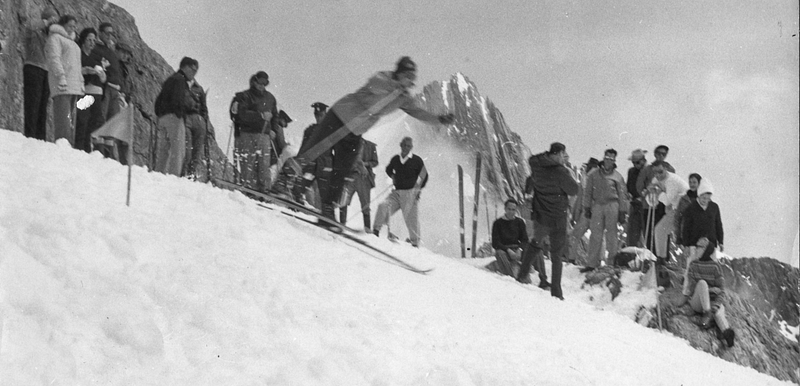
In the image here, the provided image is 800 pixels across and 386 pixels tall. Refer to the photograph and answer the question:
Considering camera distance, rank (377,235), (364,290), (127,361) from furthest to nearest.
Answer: (377,235) < (364,290) < (127,361)

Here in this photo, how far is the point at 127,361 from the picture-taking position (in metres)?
2.85

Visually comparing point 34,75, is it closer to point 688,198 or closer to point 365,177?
point 365,177

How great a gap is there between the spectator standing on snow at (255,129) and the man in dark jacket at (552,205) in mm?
2326

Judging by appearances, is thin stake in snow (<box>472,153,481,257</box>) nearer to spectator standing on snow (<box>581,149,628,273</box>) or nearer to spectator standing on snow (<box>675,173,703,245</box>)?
spectator standing on snow (<box>581,149,628,273</box>)

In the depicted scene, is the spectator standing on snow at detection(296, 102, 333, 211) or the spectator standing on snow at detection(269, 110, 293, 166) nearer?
the spectator standing on snow at detection(296, 102, 333, 211)

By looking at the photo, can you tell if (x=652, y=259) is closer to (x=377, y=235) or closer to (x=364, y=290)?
(x=377, y=235)

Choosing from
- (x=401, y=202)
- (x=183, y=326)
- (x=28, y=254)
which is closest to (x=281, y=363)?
(x=183, y=326)

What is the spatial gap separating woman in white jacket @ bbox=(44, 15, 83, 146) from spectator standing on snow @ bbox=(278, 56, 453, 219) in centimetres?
174

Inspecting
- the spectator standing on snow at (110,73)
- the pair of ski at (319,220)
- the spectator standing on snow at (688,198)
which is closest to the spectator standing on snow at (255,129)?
the pair of ski at (319,220)

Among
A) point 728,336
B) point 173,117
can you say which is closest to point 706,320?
point 728,336

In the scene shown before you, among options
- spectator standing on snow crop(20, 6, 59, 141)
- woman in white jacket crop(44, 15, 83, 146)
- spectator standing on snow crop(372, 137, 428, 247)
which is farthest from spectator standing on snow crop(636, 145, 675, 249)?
spectator standing on snow crop(20, 6, 59, 141)

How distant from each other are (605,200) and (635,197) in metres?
0.30

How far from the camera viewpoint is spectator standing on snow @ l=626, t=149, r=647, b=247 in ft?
24.9

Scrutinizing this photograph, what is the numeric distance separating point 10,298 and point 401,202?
13.3ft
